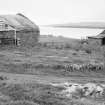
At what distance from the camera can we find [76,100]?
10.8 m

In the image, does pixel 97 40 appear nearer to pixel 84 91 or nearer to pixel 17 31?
pixel 17 31

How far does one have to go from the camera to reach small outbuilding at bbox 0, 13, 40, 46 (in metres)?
33.2

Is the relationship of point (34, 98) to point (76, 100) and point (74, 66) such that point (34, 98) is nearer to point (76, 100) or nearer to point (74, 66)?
point (76, 100)

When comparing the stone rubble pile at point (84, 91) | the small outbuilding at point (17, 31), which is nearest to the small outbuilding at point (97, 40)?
the small outbuilding at point (17, 31)

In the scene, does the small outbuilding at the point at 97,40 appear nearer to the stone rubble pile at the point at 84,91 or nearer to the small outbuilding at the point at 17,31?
the small outbuilding at the point at 17,31

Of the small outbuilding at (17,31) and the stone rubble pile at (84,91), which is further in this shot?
the small outbuilding at (17,31)

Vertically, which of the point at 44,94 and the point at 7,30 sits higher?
the point at 7,30

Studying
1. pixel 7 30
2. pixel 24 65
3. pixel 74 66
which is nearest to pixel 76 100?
pixel 74 66

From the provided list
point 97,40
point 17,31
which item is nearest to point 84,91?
point 17,31

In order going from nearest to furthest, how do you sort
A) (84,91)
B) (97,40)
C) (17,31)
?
(84,91)
(17,31)
(97,40)

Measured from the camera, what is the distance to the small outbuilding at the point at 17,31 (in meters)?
33.2

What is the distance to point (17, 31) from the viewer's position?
3403 cm

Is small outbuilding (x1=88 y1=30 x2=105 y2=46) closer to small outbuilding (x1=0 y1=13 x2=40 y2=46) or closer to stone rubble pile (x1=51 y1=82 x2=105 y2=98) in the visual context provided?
small outbuilding (x1=0 y1=13 x2=40 y2=46)

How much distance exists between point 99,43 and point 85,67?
1838 centimetres
